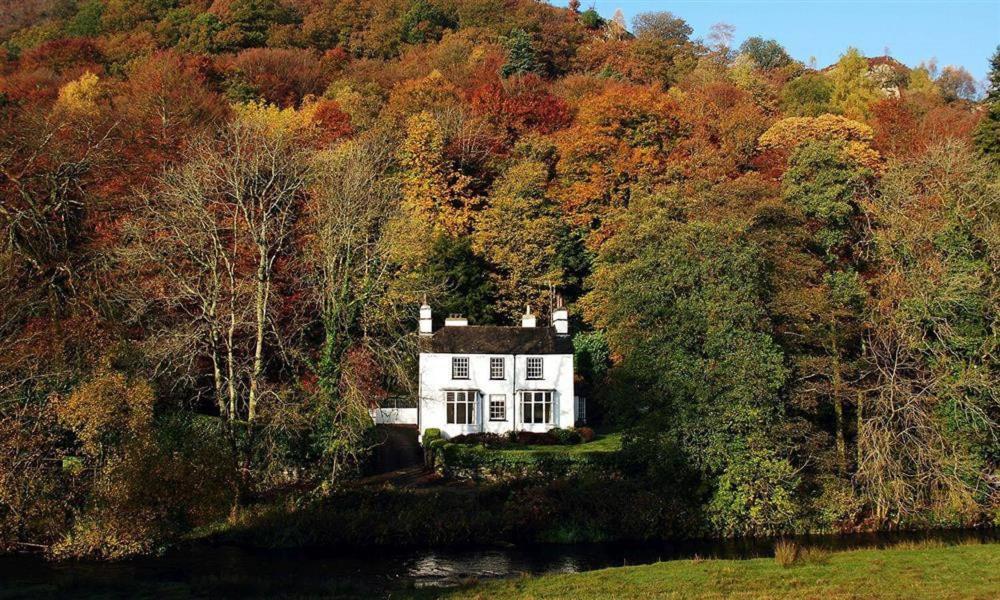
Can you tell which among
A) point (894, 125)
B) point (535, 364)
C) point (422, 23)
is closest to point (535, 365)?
point (535, 364)

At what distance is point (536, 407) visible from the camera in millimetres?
47688

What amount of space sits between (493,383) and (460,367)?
1925 millimetres

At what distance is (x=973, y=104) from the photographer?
334ft

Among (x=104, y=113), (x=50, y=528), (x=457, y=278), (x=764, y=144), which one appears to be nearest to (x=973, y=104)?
(x=764, y=144)

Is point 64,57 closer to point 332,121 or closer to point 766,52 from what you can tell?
point 332,121

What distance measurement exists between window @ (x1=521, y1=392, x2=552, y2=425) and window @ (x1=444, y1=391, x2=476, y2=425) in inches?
105

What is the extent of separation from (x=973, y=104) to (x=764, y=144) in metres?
48.9

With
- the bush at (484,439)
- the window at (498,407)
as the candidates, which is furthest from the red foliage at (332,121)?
the bush at (484,439)

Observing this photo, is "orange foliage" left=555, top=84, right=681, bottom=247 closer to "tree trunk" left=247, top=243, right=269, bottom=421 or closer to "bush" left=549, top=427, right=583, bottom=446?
"bush" left=549, top=427, right=583, bottom=446

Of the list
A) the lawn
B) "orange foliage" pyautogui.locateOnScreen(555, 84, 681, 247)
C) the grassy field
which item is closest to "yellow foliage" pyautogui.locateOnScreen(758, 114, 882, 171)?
"orange foliage" pyautogui.locateOnScreen(555, 84, 681, 247)

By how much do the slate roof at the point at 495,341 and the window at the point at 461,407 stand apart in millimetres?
2244

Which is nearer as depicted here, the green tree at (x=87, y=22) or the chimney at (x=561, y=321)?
the chimney at (x=561, y=321)

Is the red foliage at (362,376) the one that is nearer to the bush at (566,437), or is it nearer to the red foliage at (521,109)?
the bush at (566,437)

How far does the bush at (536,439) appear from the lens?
4506cm
